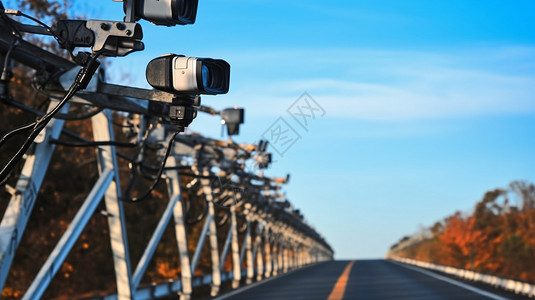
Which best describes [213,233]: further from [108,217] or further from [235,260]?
[108,217]

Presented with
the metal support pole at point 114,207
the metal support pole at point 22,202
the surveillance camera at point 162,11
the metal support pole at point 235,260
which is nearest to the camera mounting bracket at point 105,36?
the surveillance camera at point 162,11

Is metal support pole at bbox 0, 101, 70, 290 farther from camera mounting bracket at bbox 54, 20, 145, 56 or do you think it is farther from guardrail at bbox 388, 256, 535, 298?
guardrail at bbox 388, 256, 535, 298

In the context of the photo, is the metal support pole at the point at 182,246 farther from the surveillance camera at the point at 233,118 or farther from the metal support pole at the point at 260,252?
the metal support pole at the point at 260,252

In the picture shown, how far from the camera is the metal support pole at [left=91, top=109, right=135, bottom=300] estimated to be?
14.7 m

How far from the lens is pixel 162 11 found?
701 centimetres

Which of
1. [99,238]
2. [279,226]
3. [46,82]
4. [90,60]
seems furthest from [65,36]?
[279,226]

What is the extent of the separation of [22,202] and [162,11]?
570 centimetres

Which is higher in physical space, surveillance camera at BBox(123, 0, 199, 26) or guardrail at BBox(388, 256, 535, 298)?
surveillance camera at BBox(123, 0, 199, 26)

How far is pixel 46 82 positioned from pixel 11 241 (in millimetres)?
2151

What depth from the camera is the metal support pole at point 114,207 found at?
48.2 feet

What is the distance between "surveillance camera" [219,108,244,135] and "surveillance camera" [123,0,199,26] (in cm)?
1279

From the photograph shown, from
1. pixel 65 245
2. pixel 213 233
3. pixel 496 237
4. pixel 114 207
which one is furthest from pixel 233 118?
pixel 496 237

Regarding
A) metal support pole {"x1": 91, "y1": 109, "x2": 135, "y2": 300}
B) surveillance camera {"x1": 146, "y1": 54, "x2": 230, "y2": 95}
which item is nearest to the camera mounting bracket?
surveillance camera {"x1": 146, "y1": 54, "x2": 230, "y2": 95}

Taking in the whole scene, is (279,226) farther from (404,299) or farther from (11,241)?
(11,241)
